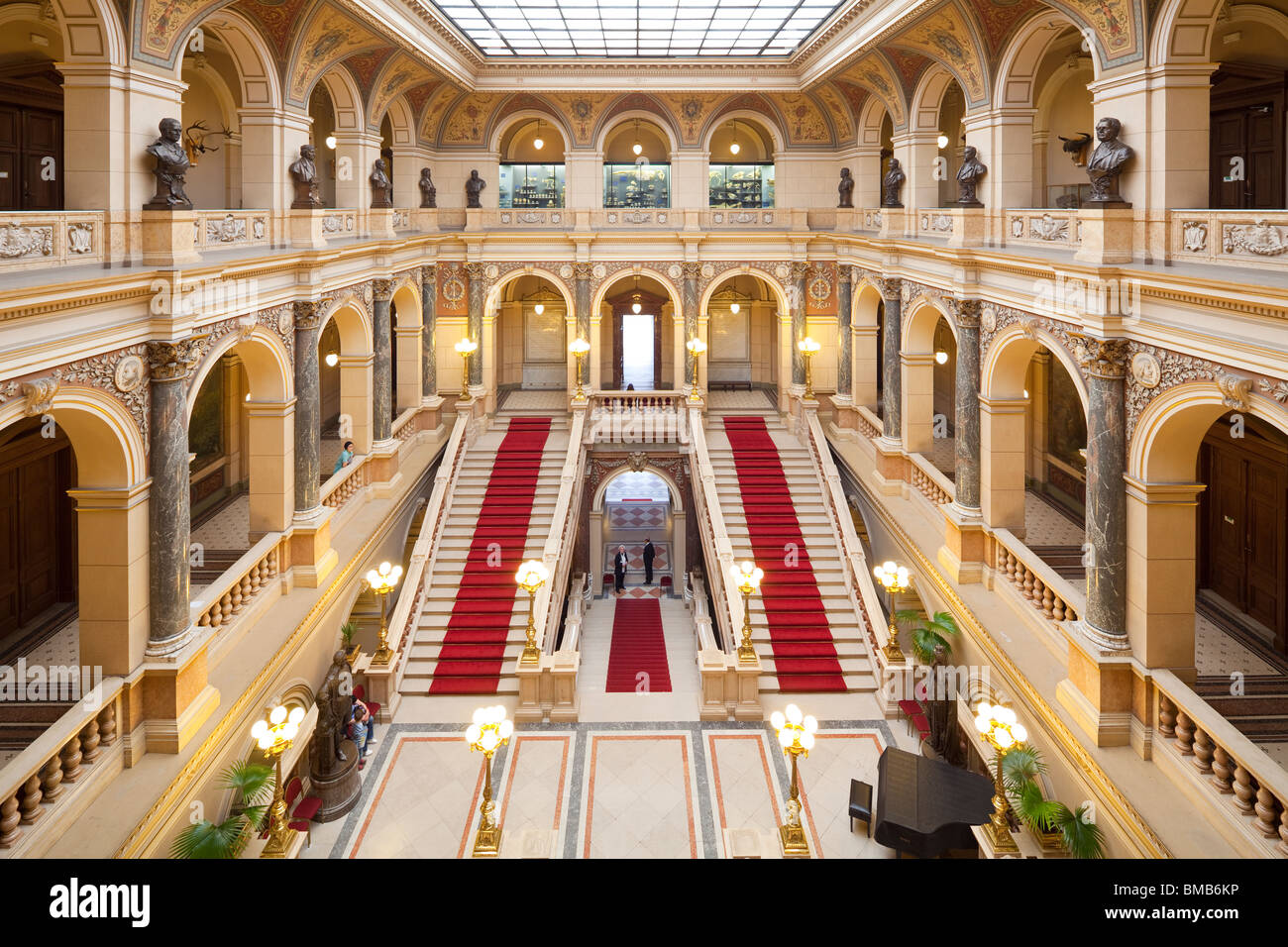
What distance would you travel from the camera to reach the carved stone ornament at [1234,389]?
8727 millimetres

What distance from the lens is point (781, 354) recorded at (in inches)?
A: 1010

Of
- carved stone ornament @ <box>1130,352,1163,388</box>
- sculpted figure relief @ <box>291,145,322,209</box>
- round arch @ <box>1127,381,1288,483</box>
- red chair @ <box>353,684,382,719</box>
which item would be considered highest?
sculpted figure relief @ <box>291,145,322,209</box>

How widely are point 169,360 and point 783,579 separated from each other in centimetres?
Answer: 1214

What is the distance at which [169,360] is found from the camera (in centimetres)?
1078

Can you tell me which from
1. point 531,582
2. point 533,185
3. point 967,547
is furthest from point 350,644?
point 533,185

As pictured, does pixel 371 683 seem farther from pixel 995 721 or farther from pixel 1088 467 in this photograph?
pixel 1088 467

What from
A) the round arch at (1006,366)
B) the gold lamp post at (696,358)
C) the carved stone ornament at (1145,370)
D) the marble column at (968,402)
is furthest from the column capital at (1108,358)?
the gold lamp post at (696,358)

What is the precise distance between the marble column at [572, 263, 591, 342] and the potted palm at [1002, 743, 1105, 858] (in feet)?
55.7

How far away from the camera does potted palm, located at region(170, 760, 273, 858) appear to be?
30.4 feet

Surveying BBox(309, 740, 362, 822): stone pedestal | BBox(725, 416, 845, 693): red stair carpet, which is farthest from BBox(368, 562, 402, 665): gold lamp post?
BBox(725, 416, 845, 693): red stair carpet

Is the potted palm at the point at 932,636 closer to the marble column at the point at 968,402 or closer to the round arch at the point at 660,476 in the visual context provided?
the marble column at the point at 968,402

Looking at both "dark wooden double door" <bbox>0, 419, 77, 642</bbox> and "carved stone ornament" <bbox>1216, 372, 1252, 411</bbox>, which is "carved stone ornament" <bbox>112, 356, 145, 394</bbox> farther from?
"carved stone ornament" <bbox>1216, 372, 1252, 411</bbox>

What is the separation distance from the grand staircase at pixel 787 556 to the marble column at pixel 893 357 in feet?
8.53
